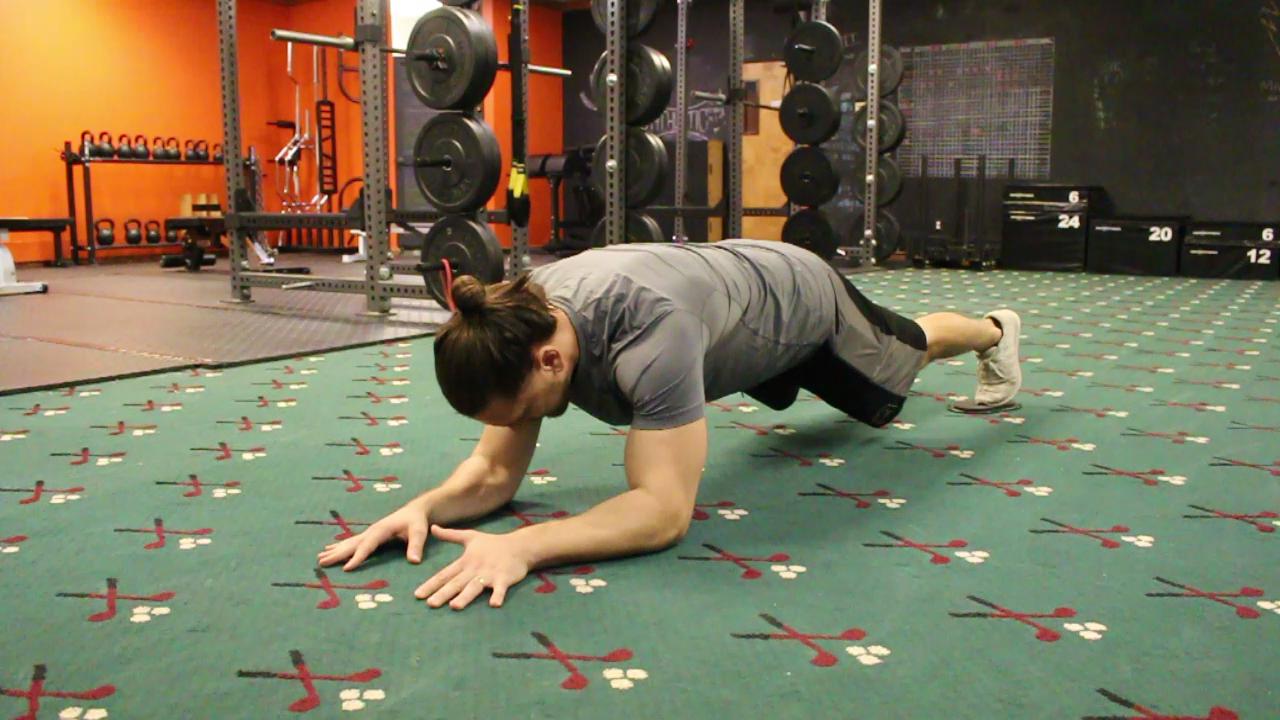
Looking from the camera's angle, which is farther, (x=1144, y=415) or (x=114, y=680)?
(x=1144, y=415)

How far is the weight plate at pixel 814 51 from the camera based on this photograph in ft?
22.1

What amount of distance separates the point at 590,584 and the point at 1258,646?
2.83 feet

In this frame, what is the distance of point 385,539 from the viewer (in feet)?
5.17

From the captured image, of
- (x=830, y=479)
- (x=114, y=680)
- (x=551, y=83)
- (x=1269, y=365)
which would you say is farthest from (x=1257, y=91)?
(x=114, y=680)

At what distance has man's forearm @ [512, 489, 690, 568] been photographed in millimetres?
1471

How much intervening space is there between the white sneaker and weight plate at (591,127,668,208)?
2813 mm

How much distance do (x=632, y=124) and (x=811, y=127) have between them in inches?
75.4

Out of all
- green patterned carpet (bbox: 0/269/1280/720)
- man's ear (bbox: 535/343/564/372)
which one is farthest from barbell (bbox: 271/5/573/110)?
man's ear (bbox: 535/343/564/372)

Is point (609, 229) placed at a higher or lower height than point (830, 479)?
higher

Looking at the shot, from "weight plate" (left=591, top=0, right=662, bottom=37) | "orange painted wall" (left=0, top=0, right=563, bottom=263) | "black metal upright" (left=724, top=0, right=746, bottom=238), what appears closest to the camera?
"weight plate" (left=591, top=0, right=662, bottom=37)

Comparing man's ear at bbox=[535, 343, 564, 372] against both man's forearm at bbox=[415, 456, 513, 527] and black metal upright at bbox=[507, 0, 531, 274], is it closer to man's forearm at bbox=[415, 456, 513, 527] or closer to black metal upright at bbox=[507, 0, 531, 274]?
man's forearm at bbox=[415, 456, 513, 527]

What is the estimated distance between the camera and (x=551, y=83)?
10.6 meters

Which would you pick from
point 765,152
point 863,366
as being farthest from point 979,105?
point 863,366

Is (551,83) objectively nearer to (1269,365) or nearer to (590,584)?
(1269,365)
